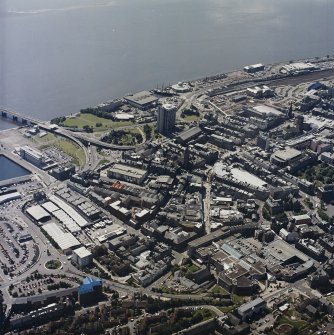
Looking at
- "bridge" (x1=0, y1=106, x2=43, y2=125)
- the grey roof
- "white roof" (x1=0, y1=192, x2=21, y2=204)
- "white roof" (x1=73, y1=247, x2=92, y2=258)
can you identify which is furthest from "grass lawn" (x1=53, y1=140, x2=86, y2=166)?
the grey roof

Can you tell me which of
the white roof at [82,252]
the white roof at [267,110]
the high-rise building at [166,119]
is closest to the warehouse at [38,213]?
the white roof at [82,252]

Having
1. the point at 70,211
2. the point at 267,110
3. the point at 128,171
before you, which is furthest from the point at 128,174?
the point at 267,110

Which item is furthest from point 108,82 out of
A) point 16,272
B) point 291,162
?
point 16,272

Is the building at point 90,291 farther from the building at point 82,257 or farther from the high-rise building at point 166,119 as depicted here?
the high-rise building at point 166,119

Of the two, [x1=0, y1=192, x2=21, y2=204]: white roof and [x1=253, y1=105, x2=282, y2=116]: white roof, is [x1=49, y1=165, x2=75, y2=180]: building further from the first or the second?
[x1=253, y1=105, x2=282, y2=116]: white roof

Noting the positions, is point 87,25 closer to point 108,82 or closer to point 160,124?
point 108,82

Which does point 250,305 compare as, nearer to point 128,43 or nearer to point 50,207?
point 50,207
